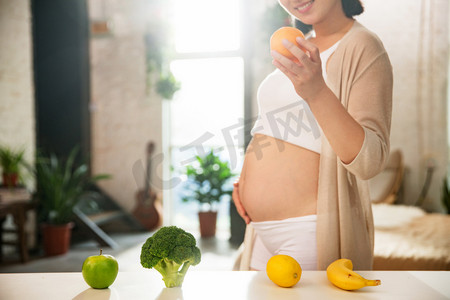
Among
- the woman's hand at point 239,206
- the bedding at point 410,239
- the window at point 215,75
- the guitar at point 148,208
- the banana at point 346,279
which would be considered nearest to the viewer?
the banana at point 346,279

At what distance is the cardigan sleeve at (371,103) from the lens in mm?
931

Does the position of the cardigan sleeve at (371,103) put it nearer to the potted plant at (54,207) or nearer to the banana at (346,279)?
the banana at (346,279)

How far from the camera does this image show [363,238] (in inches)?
43.8

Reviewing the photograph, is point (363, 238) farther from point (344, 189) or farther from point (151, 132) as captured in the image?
point (151, 132)

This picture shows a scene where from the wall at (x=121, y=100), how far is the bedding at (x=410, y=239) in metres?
3.43

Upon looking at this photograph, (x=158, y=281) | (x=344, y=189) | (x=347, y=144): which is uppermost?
(x=347, y=144)

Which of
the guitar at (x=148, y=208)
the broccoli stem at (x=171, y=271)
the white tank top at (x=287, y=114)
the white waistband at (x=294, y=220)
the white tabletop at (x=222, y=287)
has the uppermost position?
the white tank top at (x=287, y=114)

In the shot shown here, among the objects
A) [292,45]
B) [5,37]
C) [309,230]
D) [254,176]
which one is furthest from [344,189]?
[5,37]

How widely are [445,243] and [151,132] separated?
4025 millimetres

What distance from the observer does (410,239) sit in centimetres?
222

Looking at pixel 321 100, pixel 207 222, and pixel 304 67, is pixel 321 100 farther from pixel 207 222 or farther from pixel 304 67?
pixel 207 222

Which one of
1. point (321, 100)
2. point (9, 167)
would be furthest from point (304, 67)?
point (9, 167)

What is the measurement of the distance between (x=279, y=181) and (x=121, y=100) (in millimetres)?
4600

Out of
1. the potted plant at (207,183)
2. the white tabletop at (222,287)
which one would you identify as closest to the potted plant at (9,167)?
the potted plant at (207,183)
